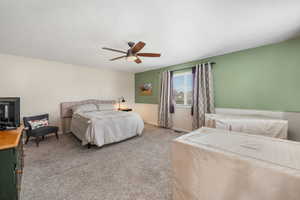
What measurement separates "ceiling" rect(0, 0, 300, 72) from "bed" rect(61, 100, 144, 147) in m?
1.68

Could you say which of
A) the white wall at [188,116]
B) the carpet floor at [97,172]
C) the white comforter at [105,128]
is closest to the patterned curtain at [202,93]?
the white wall at [188,116]

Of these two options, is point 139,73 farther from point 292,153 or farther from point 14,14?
point 292,153

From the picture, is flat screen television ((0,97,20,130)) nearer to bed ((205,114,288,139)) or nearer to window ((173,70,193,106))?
bed ((205,114,288,139))

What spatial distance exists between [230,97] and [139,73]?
3759 mm

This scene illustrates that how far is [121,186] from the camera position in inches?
65.1

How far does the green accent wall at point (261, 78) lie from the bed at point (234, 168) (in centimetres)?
215

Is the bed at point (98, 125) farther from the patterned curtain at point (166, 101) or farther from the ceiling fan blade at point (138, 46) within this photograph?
the ceiling fan blade at point (138, 46)

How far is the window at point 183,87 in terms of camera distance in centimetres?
403

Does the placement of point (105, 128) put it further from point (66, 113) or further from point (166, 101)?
point (166, 101)

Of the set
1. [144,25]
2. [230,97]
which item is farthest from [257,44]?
[144,25]

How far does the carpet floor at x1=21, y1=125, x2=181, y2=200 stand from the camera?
153cm

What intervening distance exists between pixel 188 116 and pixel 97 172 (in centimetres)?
299

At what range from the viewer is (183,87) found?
4191mm

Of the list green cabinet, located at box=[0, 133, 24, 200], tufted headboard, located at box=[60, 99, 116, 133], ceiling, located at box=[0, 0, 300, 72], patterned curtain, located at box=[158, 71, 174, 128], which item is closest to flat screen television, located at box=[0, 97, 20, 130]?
green cabinet, located at box=[0, 133, 24, 200]
